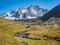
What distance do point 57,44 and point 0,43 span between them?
33480 mm

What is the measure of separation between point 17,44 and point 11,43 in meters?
3.98

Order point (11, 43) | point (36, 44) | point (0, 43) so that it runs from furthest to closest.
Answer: point (36, 44) → point (11, 43) → point (0, 43)

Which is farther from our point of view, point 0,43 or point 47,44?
point 47,44

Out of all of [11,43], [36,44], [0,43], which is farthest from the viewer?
[36,44]

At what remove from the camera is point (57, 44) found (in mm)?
78812

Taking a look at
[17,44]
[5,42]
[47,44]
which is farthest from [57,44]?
[5,42]

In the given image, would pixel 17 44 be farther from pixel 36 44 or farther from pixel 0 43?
pixel 36 44

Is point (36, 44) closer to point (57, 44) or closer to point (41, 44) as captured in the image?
point (41, 44)

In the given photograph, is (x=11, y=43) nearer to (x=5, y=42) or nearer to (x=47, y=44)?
(x=5, y=42)

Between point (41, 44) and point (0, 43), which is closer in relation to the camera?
point (0, 43)

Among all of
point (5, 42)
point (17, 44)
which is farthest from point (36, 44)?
point (5, 42)

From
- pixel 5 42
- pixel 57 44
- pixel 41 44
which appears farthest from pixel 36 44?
pixel 5 42

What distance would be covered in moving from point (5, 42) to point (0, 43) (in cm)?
338

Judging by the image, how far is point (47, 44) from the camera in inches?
2990
